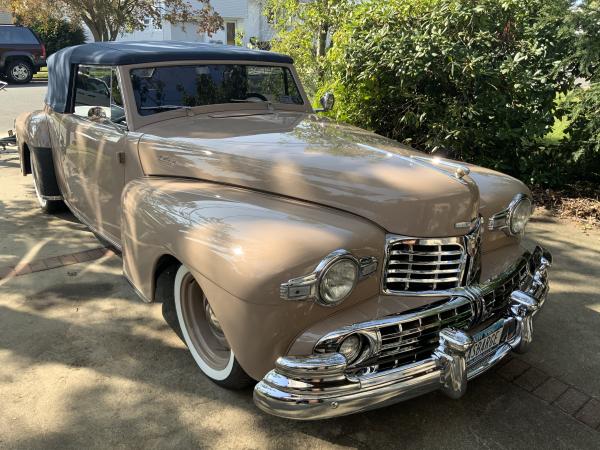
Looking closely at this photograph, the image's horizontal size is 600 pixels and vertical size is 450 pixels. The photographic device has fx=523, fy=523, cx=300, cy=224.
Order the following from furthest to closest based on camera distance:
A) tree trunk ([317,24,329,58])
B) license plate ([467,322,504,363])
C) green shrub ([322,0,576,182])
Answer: tree trunk ([317,24,329,58]) → green shrub ([322,0,576,182]) → license plate ([467,322,504,363])

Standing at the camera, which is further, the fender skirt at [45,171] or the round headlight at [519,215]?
the fender skirt at [45,171]

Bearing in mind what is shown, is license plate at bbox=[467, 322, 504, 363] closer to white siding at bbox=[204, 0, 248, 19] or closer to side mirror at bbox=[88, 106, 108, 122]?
side mirror at bbox=[88, 106, 108, 122]

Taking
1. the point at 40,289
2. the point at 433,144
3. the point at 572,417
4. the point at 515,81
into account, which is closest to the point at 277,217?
the point at 572,417

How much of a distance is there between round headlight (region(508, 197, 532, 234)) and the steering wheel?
205cm

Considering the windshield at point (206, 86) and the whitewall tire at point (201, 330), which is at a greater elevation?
the windshield at point (206, 86)

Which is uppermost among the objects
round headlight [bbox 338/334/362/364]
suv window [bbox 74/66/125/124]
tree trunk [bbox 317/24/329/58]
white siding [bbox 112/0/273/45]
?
white siding [bbox 112/0/273/45]

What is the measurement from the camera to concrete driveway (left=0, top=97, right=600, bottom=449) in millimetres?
2398

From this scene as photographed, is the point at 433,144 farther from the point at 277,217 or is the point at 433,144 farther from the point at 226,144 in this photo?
the point at 277,217

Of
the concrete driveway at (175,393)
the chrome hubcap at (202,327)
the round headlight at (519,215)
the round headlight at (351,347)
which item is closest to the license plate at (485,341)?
the concrete driveway at (175,393)

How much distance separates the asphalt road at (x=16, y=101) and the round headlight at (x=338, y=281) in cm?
904

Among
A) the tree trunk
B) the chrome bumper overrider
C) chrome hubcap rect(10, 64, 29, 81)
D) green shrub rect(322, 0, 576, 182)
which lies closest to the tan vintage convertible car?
the chrome bumper overrider

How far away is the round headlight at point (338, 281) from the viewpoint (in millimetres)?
2115

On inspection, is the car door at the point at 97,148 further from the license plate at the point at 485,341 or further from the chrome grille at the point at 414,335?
the license plate at the point at 485,341

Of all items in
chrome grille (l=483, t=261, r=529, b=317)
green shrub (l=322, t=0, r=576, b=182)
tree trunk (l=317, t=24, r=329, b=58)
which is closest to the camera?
chrome grille (l=483, t=261, r=529, b=317)
